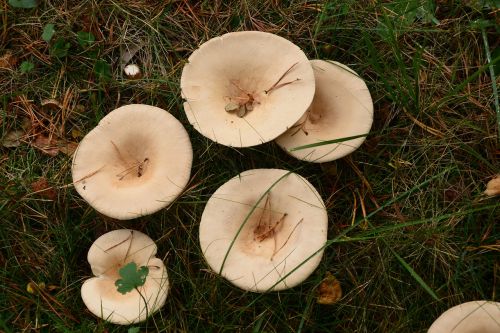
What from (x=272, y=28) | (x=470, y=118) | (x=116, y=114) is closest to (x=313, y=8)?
(x=272, y=28)

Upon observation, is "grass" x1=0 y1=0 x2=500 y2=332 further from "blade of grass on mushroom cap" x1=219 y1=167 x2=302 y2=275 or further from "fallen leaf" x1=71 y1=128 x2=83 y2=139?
"blade of grass on mushroom cap" x1=219 y1=167 x2=302 y2=275

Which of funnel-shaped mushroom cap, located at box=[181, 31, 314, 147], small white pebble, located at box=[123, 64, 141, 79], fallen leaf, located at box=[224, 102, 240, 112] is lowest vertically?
small white pebble, located at box=[123, 64, 141, 79]

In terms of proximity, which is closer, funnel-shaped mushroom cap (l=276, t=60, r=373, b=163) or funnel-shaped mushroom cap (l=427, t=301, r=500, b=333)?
funnel-shaped mushroom cap (l=427, t=301, r=500, b=333)

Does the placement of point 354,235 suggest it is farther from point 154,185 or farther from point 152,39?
point 152,39

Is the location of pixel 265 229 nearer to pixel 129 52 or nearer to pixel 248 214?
pixel 248 214

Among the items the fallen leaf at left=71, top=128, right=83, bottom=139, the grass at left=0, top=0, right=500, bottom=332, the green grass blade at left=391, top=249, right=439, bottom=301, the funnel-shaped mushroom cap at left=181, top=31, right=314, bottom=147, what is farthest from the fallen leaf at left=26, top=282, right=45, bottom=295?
the green grass blade at left=391, top=249, right=439, bottom=301

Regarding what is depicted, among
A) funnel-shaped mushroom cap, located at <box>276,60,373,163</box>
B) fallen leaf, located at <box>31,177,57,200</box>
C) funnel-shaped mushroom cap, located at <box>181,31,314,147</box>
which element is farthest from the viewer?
fallen leaf, located at <box>31,177,57,200</box>

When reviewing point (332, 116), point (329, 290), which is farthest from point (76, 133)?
point (329, 290)
